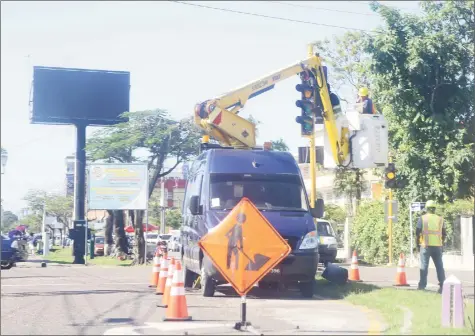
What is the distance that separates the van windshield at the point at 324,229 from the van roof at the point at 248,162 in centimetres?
1156

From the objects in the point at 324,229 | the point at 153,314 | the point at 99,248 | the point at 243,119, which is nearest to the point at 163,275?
the point at 153,314

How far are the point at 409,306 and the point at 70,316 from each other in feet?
17.5

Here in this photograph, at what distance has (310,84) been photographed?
19.5 meters

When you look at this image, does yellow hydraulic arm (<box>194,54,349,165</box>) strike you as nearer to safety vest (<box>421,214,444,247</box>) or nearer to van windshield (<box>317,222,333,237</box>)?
safety vest (<box>421,214,444,247</box>)

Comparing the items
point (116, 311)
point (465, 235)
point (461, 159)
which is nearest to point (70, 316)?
point (116, 311)

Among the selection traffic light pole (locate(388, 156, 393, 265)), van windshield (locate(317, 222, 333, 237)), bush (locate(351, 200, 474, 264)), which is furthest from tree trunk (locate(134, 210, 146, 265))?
traffic light pole (locate(388, 156, 393, 265))

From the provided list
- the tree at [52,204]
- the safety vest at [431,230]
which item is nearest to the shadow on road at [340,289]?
the safety vest at [431,230]

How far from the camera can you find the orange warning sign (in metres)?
10.6

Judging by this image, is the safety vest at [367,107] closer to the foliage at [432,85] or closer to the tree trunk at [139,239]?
the foliage at [432,85]

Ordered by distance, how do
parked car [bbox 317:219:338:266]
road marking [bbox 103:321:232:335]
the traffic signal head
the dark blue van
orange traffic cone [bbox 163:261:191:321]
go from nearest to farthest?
road marking [bbox 103:321:232:335] → orange traffic cone [bbox 163:261:191:321] → the dark blue van → the traffic signal head → parked car [bbox 317:219:338:266]

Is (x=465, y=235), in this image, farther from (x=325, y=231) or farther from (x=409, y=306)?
(x=325, y=231)

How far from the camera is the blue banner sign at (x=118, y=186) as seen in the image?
3319cm

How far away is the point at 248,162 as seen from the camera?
15531 millimetres

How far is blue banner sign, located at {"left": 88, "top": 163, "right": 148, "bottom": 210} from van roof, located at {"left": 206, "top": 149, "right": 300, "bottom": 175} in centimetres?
1776
